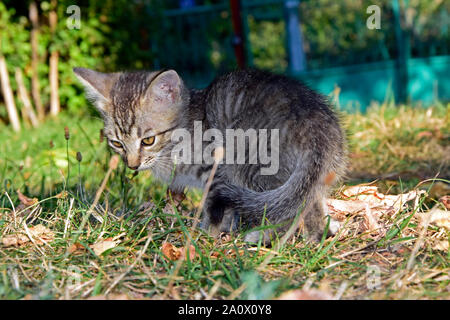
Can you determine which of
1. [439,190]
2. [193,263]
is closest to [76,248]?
[193,263]

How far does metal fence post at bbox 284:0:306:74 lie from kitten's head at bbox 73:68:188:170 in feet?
14.5

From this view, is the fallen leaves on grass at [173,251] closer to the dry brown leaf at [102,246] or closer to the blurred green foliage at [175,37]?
the dry brown leaf at [102,246]

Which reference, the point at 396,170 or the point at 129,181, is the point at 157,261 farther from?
the point at 396,170

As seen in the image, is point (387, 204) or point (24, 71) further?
point (24, 71)

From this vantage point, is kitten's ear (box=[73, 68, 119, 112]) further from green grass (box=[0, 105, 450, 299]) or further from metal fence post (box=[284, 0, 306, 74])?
metal fence post (box=[284, 0, 306, 74])

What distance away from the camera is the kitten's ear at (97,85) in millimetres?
2797

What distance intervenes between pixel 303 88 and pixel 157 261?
1279 millimetres

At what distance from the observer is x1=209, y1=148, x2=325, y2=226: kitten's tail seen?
2.29 meters

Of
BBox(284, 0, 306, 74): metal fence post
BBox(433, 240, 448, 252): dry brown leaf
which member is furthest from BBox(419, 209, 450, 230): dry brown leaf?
BBox(284, 0, 306, 74): metal fence post

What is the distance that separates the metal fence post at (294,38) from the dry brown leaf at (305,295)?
5.62 metres

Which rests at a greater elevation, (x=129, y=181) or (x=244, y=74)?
(x=244, y=74)

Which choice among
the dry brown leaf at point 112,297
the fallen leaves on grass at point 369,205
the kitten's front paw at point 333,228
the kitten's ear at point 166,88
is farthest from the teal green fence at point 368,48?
the dry brown leaf at point 112,297

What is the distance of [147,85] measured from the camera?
8.98 feet

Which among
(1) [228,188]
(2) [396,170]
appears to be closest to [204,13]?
(2) [396,170]
